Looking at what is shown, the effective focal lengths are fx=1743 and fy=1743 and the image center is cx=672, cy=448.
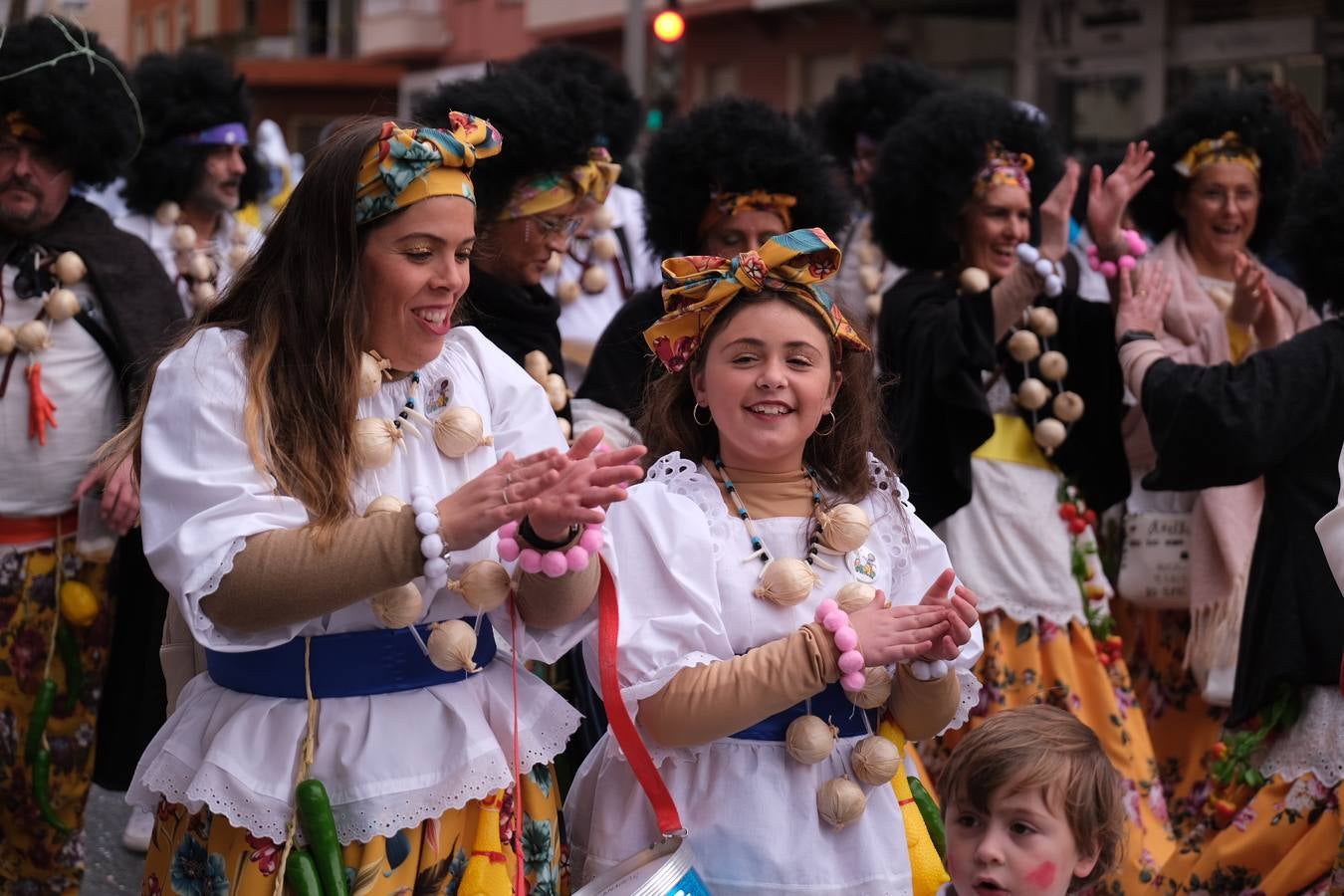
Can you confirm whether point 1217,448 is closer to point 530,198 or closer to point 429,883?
point 530,198

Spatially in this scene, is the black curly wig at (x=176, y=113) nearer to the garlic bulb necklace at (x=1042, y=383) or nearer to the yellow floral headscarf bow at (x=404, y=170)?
the garlic bulb necklace at (x=1042, y=383)

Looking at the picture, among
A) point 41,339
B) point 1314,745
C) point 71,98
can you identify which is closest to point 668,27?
point 71,98

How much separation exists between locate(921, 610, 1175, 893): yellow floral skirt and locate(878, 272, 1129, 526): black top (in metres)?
0.42

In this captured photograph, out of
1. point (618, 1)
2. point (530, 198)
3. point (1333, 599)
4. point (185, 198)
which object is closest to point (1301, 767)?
point (1333, 599)

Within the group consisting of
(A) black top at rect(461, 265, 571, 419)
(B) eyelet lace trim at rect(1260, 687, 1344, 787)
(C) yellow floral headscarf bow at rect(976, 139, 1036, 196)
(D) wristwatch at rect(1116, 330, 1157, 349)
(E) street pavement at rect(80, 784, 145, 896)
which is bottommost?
(E) street pavement at rect(80, 784, 145, 896)

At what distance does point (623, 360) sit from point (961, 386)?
37.2 inches

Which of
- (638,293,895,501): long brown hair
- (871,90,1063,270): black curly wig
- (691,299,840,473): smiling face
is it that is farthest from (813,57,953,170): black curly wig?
(691,299,840,473): smiling face

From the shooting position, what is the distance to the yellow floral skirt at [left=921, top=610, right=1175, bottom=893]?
4969mm

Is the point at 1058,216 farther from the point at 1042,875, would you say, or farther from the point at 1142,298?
the point at 1042,875

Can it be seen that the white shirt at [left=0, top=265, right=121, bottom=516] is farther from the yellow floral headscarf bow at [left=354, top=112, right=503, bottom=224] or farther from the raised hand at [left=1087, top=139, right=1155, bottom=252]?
the raised hand at [left=1087, top=139, right=1155, bottom=252]

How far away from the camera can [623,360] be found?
4.88 m

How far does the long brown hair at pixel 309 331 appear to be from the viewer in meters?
2.87

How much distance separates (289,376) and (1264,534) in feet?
8.14

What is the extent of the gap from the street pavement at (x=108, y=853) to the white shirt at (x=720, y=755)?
2315 mm
